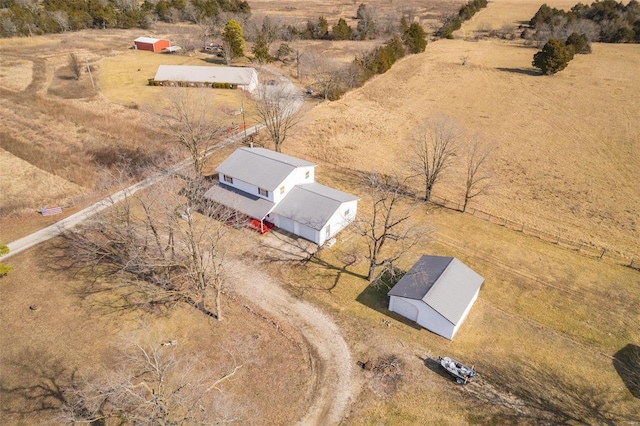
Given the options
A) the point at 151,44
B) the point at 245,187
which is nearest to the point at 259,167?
the point at 245,187

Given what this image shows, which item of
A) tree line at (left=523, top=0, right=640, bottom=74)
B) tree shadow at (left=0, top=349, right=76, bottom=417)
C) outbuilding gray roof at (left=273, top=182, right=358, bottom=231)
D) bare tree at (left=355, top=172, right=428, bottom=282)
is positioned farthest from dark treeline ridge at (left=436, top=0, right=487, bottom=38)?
tree shadow at (left=0, top=349, right=76, bottom=417)

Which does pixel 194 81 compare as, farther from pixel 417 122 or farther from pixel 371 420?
pixel 371 420

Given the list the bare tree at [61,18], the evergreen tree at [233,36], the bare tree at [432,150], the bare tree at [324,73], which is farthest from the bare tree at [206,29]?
the bare tree at [432,150]

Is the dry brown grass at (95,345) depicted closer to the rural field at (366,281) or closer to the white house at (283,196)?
the rural field at (366,281)

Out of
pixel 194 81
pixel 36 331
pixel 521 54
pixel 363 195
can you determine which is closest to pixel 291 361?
pixel 36 331

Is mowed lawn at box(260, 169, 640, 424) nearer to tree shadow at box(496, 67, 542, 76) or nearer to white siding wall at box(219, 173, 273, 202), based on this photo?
white siding wall at box(219, 173, 273, 202)

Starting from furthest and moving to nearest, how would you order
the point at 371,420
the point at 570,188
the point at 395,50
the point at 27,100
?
the point at 395,50, the point at 27,100, the point at 570,188, the point at 371,420
